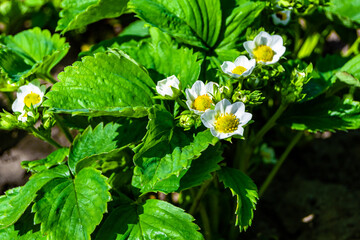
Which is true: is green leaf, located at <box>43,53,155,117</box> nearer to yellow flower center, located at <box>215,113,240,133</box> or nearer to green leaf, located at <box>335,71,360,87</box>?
yellow flower center, located at <box>215,113,240,133</box>

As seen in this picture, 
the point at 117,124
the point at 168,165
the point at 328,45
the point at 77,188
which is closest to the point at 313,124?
the point at 168,165

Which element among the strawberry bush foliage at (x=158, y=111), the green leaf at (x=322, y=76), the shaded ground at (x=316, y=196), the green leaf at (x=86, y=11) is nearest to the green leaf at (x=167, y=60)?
the strawberry bush foliage at (x=158, y=111)

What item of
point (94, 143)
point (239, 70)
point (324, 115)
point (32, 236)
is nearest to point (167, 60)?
point (239, 70)

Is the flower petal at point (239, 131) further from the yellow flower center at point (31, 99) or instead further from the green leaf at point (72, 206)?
the yellow flower center at point (31, 99)

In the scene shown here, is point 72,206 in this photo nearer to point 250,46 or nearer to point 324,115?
point 250,46

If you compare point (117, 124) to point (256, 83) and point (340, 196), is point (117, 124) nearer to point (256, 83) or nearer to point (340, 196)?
point (256, 83)

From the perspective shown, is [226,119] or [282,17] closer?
[226,119]
